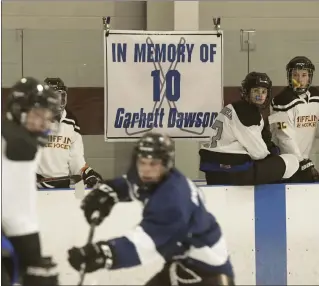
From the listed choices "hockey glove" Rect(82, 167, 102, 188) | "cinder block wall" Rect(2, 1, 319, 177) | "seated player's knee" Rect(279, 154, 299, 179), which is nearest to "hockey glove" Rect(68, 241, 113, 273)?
"hockey glove" Rect(82, 167, 102, 188)

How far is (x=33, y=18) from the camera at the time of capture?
3.82 metres

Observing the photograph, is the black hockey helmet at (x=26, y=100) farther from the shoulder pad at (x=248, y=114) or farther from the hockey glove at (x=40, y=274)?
the shoulder pad at (x=248, y=114)

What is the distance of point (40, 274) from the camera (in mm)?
2059

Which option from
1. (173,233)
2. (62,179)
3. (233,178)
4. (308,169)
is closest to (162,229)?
(173,233)

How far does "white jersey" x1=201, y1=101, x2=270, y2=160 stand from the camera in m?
2.74

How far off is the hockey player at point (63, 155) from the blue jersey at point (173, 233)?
0.65m

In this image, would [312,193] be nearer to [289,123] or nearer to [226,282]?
[289,123]

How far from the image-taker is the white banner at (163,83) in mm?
3105

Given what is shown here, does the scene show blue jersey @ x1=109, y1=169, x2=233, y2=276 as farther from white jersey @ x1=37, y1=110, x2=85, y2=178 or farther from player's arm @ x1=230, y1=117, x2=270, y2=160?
white jersey @ x1=37, y1=110, x2=85, y2=178

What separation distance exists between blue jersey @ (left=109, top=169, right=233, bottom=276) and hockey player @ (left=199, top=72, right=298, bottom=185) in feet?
1.79

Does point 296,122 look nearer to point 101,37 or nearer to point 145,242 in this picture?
point 145,242

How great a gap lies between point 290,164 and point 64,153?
0.89 metres

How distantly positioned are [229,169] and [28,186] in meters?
0.99

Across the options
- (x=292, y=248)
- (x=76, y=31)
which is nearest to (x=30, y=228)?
(x=292, y=248)
